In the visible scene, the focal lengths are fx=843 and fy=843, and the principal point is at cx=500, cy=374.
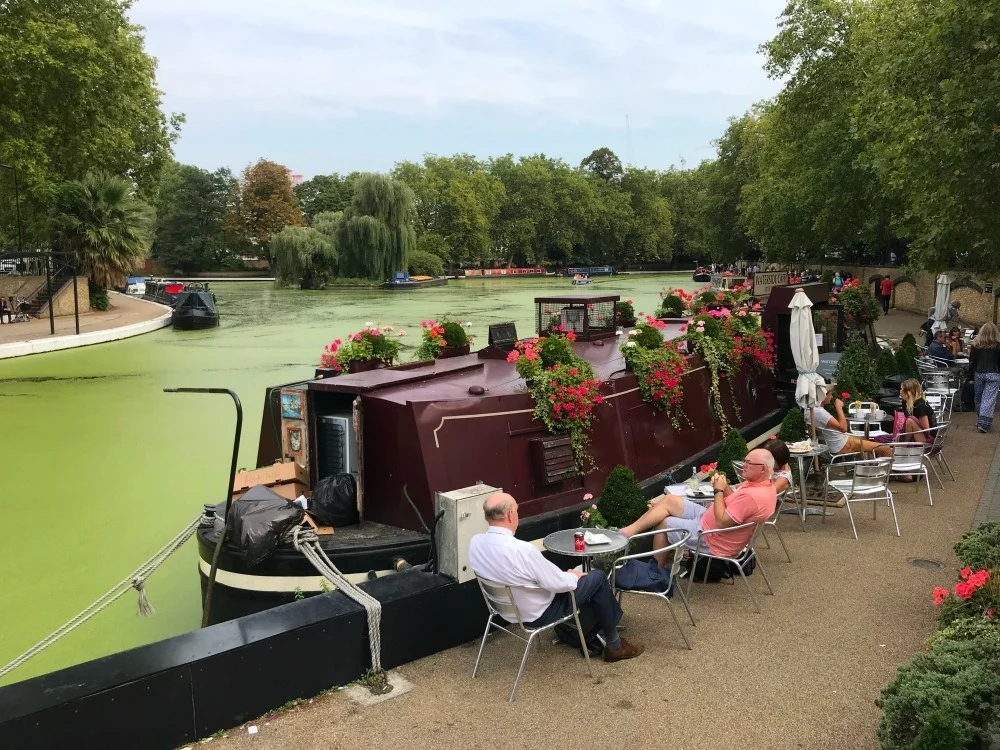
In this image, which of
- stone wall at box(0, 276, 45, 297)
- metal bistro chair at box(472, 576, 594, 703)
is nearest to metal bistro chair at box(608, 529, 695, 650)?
metal bistro chair at box(472, 576, 594, 703)

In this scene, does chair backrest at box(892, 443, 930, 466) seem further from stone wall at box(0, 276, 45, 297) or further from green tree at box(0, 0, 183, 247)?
stone wall at box(0, 276, 45, 297)

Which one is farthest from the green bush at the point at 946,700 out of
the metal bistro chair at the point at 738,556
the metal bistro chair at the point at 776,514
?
the metal bistro chair at the point at 776,514

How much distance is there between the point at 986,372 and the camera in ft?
39.9

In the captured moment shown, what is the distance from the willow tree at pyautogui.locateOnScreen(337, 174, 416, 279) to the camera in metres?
53.3

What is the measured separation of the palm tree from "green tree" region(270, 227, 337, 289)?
16548mm

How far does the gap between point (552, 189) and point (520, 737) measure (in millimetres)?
90293

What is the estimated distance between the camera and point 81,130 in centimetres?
3241

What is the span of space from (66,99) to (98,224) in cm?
679

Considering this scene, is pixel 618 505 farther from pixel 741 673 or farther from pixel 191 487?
pixel 191 487

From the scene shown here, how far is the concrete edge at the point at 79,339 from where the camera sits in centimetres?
2423

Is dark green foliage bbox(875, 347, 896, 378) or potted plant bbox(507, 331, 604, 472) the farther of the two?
dark green foliage bbox(875, 347, 896, 378)

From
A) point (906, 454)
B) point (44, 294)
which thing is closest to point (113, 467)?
point (906, 454)

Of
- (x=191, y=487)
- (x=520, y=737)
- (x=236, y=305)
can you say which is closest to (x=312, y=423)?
(x=520, y=737)

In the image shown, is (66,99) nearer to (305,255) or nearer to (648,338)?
(305,255)
